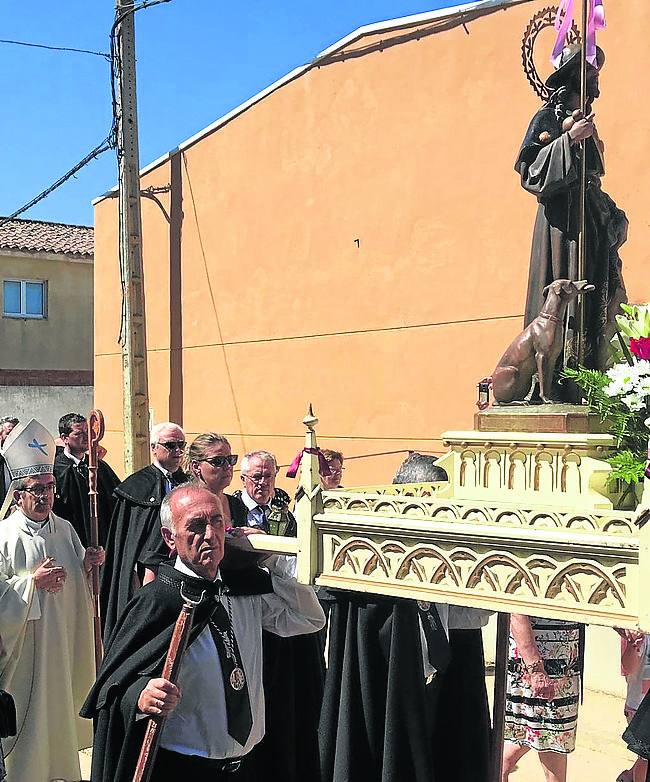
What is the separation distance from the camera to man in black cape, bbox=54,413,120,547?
279 inches

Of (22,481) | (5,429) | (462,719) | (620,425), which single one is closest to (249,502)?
(22,481)

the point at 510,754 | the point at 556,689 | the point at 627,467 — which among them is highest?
the point at 627,467

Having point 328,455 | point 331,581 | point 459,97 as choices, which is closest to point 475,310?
point 459,97

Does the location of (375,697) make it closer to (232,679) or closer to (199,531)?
(232,679)

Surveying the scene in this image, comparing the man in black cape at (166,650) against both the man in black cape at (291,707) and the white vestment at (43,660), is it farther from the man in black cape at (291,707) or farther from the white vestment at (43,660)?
the white vestment at (43,660)

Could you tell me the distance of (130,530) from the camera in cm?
605

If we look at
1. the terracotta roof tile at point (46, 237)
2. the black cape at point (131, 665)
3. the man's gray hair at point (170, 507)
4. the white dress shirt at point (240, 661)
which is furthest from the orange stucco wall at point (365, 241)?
the terracotta roof tile at point (46, 237)

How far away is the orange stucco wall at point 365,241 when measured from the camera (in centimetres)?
837

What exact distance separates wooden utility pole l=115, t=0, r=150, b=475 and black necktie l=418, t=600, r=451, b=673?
8803 mm

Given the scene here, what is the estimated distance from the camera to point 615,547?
7.18 ft

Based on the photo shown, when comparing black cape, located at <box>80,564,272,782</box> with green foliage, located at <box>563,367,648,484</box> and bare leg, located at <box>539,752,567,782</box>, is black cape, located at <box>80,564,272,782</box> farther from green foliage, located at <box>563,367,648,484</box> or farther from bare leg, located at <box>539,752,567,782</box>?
bare leg, located at <box>539,752,567,782</box>

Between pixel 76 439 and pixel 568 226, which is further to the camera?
pixel 76 439

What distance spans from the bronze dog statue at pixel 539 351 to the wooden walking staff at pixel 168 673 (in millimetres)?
1339

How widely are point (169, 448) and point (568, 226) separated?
304 centimetres
